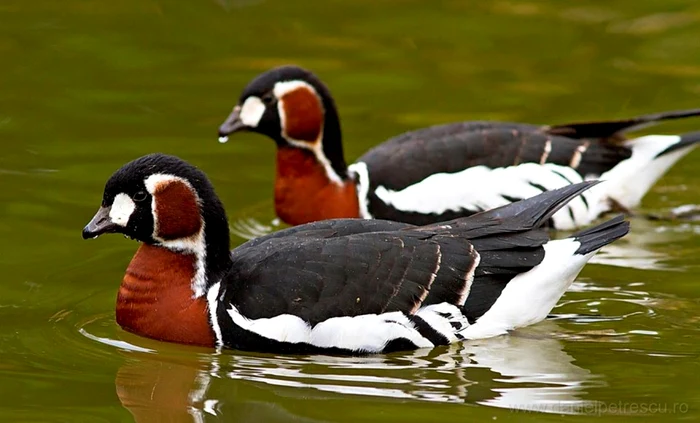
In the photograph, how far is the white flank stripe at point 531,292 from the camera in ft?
28.0

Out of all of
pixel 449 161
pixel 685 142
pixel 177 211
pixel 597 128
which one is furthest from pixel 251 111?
pixel 685 142

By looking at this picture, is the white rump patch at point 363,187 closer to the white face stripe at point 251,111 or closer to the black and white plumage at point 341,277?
the white face stripe at point 251,111

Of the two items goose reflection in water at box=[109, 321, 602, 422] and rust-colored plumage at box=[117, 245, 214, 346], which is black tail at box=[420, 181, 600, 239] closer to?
goose reflection in water at box=[109, 321, 602, 422]

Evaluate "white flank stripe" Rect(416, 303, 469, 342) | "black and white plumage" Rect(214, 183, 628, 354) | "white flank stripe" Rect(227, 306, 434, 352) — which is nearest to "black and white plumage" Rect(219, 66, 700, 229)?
"black and white plumage" Rect(214, 183, 628, 354)

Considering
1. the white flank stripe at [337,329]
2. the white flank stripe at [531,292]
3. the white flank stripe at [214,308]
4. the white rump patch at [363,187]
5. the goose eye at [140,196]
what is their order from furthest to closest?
the white rump patch at [363,187], the white flank stripe at [531,292], the goose eye at [140,196], the white flank stripe at [214,308], the white flank stripe at [337,329]

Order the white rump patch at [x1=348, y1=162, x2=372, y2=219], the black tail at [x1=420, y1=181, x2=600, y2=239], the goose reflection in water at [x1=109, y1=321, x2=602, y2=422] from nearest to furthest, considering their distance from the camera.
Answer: the goose reflection in water at [x1=109, y1=321, x2=602, y2=422] → the black tail at [x1=420, y1=181, x2=600, y2=239] → the white rump patch at [x1=348, y1=162, x2=372, y2=219]

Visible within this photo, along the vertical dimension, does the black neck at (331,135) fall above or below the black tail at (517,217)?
above

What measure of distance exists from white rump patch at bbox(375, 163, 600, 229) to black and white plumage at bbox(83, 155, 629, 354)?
2.09m

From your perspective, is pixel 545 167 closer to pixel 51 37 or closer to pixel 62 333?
pixel 62 333

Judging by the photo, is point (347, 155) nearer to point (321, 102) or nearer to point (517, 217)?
point (321, 102)

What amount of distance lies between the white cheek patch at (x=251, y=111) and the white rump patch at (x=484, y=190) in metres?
1.10

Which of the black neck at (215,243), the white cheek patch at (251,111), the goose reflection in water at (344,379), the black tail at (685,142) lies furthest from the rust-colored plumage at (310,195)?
the goose reflection in water at (344,379)

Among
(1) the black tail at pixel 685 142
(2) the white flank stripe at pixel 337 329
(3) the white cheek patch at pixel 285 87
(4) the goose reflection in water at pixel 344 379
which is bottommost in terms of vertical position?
(4) the goose reflection in water at pixel 344 379

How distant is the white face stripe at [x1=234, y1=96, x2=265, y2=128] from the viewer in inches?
443
